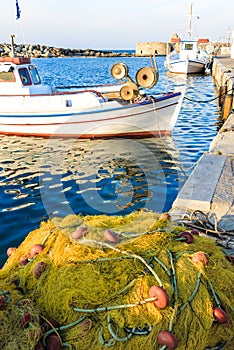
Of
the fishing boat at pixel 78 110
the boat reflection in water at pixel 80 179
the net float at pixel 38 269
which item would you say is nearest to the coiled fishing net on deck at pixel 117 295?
the net float at pixel 38 269

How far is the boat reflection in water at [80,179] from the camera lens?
775cm

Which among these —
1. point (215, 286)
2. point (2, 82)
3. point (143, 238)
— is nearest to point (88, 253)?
point (143, 238)

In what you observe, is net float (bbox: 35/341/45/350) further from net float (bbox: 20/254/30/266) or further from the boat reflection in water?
the boat reflection in water

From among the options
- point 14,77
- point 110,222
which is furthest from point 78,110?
point 110,222

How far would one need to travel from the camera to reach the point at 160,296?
245 cm

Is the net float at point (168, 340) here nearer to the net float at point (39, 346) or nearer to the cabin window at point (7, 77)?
the net float at point (39, 346)

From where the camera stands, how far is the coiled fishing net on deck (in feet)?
7.81

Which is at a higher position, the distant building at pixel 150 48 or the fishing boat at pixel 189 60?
the fishing boat at pixel 189 60

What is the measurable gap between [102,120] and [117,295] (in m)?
11.0

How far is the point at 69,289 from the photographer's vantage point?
2.54 m

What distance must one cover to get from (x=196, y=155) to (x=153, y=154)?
1.40 m


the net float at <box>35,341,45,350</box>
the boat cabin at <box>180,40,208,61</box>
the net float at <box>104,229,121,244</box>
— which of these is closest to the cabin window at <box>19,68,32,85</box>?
the net float at <box>104,229,121,244</box>

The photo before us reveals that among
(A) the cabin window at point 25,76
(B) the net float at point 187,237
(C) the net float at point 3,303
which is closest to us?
(C) the net float at point 3,303

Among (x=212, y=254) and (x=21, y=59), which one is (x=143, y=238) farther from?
(x=21, y=59)
